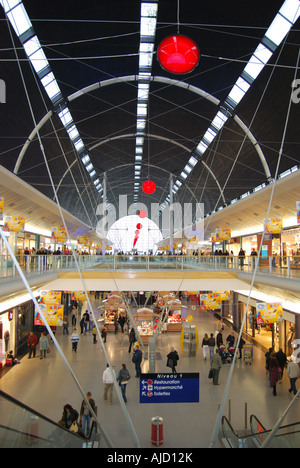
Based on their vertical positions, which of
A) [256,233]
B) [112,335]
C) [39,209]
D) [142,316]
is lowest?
[112,335]

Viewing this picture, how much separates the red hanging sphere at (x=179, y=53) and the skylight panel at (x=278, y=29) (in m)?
7.37

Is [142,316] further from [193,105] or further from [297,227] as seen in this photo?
[193,105]

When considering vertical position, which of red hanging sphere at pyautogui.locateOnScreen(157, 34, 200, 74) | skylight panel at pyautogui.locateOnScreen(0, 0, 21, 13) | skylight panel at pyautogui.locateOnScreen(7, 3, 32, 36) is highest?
skylight panel at pyautogui.locateOnScreen(7, 3, 32, 36)

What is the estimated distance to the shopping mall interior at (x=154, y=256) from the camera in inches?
404

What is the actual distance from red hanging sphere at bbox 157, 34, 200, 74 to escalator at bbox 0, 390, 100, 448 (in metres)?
10.2

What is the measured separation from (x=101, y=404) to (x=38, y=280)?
665cm

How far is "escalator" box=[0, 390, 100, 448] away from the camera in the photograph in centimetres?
383

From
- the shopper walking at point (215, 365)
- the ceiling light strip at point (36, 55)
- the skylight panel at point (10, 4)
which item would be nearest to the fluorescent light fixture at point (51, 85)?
the ceiling light strip at point (36, 55)

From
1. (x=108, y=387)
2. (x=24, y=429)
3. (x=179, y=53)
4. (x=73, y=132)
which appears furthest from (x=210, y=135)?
(x=24, y=429)

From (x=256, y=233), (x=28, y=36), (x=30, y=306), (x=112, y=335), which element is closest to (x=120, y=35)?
(x=28, y=36)

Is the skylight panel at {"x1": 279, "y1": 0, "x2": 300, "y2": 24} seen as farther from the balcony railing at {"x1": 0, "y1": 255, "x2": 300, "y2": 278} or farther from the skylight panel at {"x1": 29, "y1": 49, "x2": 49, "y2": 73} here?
the skylight panel at {"x1": 29, "y1": 49, "x2": 49, "y2": 73}

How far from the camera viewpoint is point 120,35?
17.0 metres

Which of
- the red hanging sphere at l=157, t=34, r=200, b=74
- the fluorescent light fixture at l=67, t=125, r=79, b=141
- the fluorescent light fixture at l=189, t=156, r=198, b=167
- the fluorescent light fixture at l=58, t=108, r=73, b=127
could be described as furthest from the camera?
the fluorescent light fixture at l=189, t=156, r=198, b=167

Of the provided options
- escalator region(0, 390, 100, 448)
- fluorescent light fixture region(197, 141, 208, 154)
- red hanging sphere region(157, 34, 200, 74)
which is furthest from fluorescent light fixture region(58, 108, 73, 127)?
escalator region(0, 390, 100, 448)
